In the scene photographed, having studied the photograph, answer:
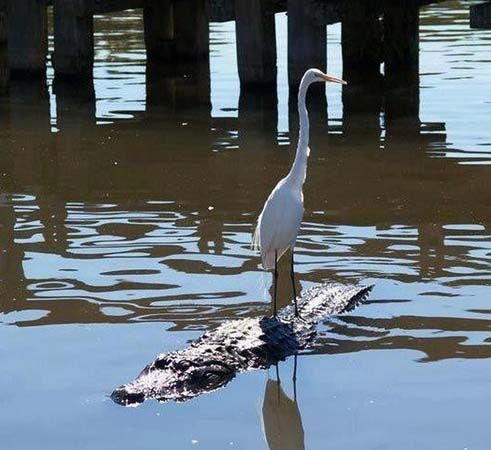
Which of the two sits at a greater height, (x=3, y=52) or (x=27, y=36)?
(x=27, y=36)

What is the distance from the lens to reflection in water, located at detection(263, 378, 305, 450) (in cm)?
752

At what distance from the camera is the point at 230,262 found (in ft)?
35.4

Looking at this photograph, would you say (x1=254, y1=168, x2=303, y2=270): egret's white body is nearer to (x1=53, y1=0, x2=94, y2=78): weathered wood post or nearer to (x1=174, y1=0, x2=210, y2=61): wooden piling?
(x1=53, y1=0, x2=94, y2=78): weathered wood post

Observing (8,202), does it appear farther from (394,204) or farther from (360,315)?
(360,315)

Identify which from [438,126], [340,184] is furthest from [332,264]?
[438,126]

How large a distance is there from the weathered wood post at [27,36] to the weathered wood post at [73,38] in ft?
0.79

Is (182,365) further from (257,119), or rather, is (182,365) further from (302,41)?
(302,41)

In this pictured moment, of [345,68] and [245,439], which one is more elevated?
[345,68]

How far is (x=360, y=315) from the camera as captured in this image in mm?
9461

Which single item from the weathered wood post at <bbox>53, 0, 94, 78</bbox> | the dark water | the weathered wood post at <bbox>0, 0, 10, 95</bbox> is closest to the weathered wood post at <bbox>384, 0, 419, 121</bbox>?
the dark water

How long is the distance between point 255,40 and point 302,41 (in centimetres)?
69

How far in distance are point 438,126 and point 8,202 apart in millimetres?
5480

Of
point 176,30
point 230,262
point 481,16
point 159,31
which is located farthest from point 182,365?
point 159,31

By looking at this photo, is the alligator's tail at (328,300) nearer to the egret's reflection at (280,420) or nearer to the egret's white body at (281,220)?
the egret's white body at (281,220)
